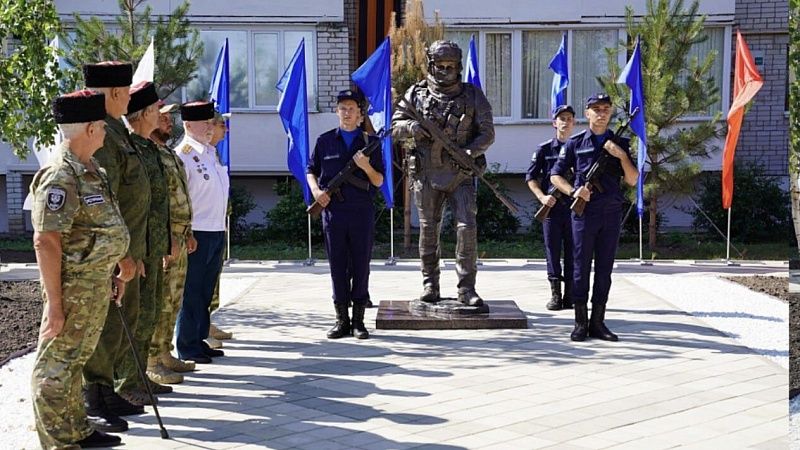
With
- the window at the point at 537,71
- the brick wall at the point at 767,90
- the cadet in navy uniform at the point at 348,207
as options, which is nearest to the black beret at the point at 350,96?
the cadet in navy uniform at the point at 348,207

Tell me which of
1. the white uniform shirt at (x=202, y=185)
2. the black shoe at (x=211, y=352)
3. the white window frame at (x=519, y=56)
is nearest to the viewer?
the white uniform shirt at (x=202, y=185)

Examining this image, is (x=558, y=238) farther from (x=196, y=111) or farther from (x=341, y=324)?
(x=196, y=111)

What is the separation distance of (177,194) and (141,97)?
0.92m

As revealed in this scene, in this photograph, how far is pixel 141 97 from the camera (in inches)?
268

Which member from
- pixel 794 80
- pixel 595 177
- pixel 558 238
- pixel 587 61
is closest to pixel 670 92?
pixel 587 61

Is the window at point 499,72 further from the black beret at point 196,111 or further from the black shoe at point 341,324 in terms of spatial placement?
the black beret at point 196,111

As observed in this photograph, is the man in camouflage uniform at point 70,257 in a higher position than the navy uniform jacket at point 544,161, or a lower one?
lower

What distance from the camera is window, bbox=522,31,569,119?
21.1m

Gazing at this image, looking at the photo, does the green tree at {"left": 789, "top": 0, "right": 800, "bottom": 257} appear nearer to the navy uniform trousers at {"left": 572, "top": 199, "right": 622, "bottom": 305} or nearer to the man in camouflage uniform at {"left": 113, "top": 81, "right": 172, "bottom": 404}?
the navy uniform trousers at {"left": 572, "top": 199, "right": 622, "bottom": 305}

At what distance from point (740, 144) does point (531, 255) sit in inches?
254

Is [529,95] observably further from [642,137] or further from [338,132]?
[338,132]

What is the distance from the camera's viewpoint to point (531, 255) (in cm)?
1777

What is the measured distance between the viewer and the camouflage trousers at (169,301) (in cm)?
746

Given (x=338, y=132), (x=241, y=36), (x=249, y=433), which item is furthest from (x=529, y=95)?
(x=249, y=433)
